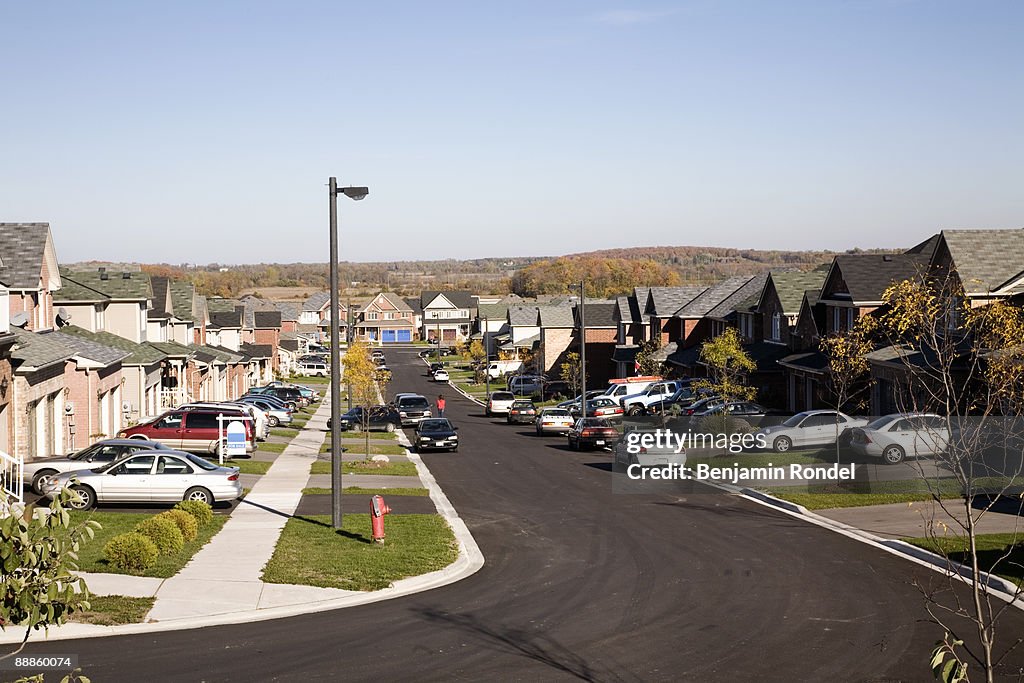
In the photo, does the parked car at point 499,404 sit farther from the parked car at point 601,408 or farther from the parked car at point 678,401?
the parked car at point 678,401

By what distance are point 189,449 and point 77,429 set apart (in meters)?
3.84

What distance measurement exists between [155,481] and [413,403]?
33816mm

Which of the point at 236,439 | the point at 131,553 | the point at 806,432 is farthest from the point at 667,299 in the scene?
the point at 131,553

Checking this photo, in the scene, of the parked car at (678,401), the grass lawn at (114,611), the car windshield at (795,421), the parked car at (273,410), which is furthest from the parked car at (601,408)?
the grass lawn at (114,611)

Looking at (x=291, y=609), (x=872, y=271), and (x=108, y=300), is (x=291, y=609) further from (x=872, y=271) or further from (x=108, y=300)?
(x=872, y=271)

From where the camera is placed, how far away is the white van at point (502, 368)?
100500mm

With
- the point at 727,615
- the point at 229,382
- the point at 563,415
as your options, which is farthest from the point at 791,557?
the point at 229,382

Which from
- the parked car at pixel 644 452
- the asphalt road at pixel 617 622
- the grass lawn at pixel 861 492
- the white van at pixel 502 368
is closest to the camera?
the asphalt road at pixel 617 622

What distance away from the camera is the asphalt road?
1308 cm

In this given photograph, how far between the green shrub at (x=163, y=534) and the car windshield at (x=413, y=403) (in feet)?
128

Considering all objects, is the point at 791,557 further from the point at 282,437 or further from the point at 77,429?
the point at 282,437

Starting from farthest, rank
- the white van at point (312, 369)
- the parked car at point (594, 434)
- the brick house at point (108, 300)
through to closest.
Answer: the white van at point (312, 369) → the brick house at point (108, 300) → the parked car at point (594, 434)

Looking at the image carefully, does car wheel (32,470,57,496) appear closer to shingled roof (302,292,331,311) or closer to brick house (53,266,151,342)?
brick house (53,266,151,342)

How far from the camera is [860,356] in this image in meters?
33.6
